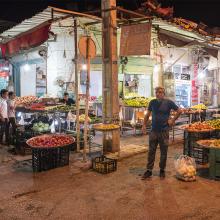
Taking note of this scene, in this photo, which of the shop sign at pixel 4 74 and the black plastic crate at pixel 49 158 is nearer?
the black plastic crate at pixel 49 158

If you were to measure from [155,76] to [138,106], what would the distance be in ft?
15.6

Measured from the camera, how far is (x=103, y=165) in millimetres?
7820

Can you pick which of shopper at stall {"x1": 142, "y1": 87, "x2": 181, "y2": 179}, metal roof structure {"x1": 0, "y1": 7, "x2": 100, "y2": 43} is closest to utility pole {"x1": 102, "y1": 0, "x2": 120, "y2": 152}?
metal roof structure {"x1": 0, "y1": 7, "x2": 100, "y2": 43}

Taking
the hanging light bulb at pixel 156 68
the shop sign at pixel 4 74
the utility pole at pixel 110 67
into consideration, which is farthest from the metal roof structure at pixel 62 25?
the shop sign at pixel 4 74

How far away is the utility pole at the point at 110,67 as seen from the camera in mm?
9258

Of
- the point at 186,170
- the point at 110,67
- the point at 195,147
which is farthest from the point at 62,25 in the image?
the point at 186,170

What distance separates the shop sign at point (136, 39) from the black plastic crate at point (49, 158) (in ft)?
11.7

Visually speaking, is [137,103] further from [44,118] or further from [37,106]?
[37,106]

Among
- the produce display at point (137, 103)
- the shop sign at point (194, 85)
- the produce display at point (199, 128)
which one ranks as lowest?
the produce display at point (199, 128)

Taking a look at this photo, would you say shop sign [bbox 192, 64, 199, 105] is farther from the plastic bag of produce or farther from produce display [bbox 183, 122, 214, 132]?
the plastic bag of produce

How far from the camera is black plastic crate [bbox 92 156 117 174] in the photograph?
7809 millimetres

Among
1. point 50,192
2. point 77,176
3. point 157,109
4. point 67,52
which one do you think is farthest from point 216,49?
point 50,192

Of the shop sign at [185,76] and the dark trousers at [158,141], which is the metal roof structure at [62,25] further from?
the dark trousers at [158,141]

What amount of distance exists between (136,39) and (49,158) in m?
4.44
